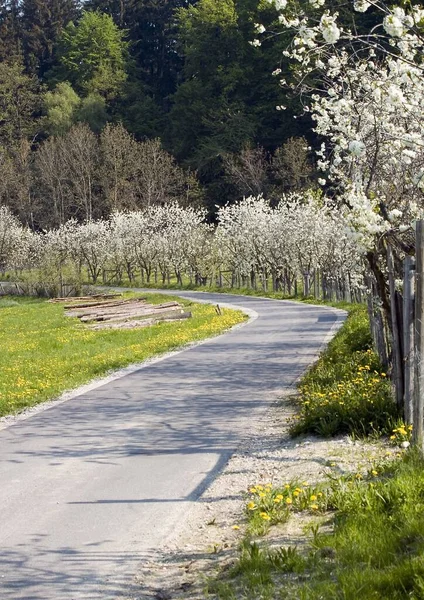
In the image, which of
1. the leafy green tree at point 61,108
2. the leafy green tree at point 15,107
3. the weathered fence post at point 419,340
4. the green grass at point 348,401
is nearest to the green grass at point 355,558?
the weathered fence post at point 419,340

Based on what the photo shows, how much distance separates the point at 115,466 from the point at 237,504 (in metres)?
2.13

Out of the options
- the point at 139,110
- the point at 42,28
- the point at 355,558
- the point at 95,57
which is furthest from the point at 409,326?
the point at 42,28

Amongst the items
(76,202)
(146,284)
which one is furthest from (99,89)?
(146,284)

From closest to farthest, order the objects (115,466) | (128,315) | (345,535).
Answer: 1. (345,535)
2. (115,466)
3. (128,315)

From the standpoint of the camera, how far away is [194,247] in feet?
219

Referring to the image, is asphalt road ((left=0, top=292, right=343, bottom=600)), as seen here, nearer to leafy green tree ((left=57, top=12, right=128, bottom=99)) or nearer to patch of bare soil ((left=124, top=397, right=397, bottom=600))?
patch of bare soil ((left=124, top=397, right=397, bottom=600))

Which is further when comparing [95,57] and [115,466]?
[95,57]

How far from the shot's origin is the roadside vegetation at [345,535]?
4941 mm

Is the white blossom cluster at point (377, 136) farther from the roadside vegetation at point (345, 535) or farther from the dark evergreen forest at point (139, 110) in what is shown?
the dark evergreen forest at point (139, 110)

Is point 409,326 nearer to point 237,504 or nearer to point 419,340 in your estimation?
point 419,340

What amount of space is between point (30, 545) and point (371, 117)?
27.4ft

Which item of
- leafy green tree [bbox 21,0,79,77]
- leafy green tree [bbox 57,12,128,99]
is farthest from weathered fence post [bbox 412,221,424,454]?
leafy green tree [bbox 21,0,79,77]

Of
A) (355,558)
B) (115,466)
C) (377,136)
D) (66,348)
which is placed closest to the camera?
(355,558)

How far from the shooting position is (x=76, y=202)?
9719 cm
